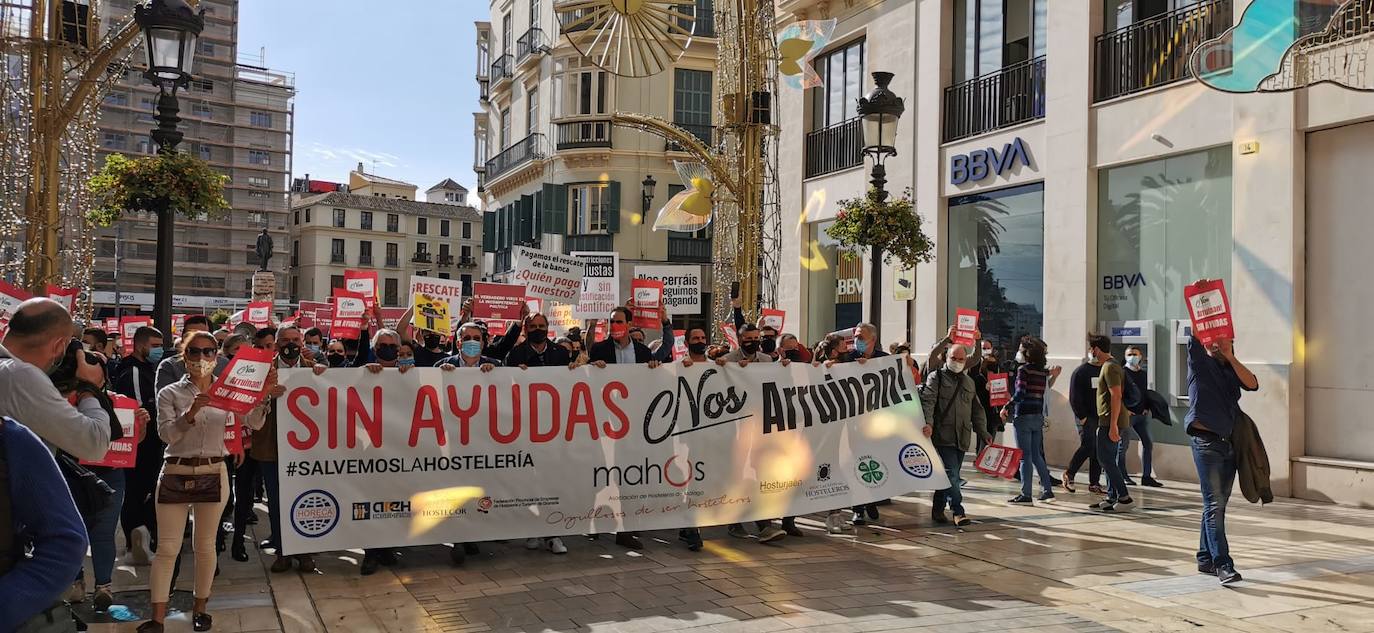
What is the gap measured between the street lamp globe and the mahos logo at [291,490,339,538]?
3.70 metres

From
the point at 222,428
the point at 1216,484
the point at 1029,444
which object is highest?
the point at 222,428

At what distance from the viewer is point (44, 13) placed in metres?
Result: 10.6

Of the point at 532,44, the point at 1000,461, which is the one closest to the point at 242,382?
the point at 1000,461

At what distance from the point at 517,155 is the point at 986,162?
30387mm

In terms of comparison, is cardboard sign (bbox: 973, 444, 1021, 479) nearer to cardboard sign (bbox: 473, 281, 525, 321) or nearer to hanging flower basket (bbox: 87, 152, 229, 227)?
cardboard sign (bbox: 473, 281, 525, 321)

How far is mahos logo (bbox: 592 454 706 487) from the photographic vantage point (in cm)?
863

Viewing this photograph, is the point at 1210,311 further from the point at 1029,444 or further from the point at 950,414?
the point at 1029,444

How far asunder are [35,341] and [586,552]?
5584mm

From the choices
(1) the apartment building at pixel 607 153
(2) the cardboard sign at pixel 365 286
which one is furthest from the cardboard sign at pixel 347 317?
(1) the apartment building at pixel 607 153

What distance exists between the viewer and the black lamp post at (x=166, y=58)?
346 inches

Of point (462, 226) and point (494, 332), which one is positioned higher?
point (462, 226)

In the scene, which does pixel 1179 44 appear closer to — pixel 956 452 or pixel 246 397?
pixel 956 452

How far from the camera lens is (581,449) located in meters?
8.59

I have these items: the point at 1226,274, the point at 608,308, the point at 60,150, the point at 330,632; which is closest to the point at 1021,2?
the point at 1226,274
